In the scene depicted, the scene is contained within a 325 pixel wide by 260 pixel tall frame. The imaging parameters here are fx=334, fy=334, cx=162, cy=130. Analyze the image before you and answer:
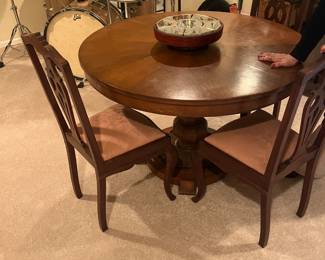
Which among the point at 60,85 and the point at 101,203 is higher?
the point at 60,85

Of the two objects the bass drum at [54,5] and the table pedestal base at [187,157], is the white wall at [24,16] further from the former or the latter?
the table pedestal base at [187,157]

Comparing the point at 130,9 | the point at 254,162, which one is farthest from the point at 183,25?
the point at 130,9

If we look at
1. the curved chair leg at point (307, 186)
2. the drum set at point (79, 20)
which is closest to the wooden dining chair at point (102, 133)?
the curved chair leg at point (307, 186)

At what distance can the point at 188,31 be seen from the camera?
61.0 inches

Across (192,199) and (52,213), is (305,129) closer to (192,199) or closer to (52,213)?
(192,199)

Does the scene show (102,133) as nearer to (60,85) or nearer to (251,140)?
(60,85)

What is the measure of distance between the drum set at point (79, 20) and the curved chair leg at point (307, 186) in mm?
1877

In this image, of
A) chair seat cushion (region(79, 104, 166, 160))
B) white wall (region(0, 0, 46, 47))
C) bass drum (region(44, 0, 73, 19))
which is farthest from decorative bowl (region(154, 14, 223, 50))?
white wall (region(0, 0, 46, 47))

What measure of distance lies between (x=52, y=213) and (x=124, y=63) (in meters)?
0.90

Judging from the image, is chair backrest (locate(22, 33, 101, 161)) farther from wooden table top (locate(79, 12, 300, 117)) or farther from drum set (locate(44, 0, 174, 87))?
drum set (locate(44, 0, 174, 87))

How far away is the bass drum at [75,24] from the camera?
8.71 ft

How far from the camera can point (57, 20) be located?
2.77 metres

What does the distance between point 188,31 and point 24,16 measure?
2.79 metres

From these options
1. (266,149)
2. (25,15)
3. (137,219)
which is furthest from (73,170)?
(25,15)
